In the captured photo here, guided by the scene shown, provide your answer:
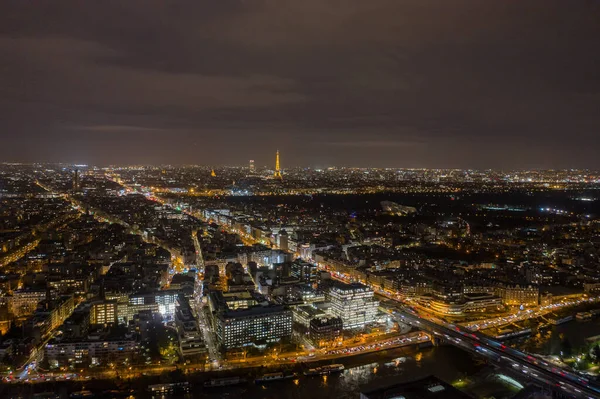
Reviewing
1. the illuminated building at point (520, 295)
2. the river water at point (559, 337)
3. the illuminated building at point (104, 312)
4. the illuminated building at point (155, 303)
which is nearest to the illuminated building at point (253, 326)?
the illuminated building at point (155, 303)

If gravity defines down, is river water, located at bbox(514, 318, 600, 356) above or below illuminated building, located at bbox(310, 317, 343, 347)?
below

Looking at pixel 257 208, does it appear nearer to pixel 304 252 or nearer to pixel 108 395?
pixel 304 252

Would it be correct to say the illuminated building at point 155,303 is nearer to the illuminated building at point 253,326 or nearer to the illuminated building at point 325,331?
the illuminated building at point 253,326

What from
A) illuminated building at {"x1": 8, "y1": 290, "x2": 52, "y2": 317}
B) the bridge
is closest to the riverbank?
the bridge

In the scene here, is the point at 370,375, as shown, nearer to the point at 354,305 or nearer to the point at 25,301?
the point at 354,305

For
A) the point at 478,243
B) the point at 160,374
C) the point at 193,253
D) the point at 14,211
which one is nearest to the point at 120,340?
the point at 160,374

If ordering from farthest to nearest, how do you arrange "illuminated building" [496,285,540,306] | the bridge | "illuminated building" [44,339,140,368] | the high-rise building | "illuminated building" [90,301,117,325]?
"illuminated building" [496,285,540,306], "illuminated building" [90,301,117,325], the high-rise building, "illuminated building" [44,339,140,368], the bridge

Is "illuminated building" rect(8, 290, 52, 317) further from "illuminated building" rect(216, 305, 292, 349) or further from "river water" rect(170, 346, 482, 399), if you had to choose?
"river water" rect(170, 346, 482, 399)
